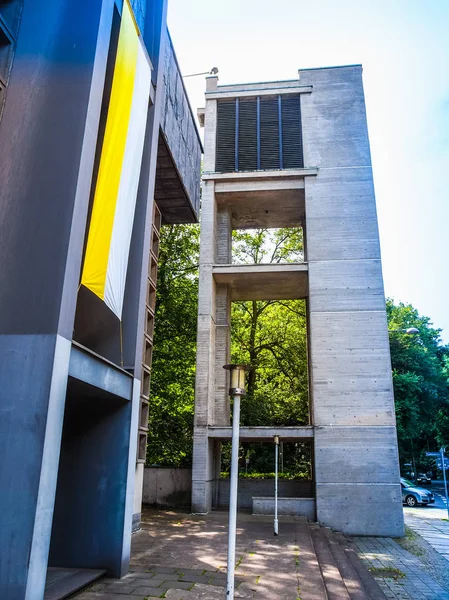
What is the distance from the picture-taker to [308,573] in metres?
7.36

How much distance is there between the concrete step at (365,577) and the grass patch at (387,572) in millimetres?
262

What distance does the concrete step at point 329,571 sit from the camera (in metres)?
6.66

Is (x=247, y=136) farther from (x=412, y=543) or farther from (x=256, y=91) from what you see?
(x=412, y=543)

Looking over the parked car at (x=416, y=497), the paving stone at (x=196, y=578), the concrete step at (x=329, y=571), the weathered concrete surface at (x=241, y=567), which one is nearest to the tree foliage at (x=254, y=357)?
the parked car at (x=416, y=497)

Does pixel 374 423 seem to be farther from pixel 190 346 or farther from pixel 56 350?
pixel 56 350

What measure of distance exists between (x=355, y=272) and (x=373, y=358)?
3.17 metres

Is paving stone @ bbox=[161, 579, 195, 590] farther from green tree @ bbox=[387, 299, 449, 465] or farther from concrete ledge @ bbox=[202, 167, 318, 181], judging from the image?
green tree @ bbox=[387, 299, 449, 465]

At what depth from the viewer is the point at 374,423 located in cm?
1501


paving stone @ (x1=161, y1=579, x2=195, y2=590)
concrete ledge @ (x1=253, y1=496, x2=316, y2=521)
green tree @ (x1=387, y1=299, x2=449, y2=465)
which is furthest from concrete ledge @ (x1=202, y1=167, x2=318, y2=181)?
paving stone @ (x1=161, y1=579, x2=195, y2=590)

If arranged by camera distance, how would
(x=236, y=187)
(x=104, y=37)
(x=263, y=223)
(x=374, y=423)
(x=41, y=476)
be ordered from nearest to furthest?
Result: (x=41, y=476), (x=104, y=37), (x=374, y=423), (x=236, y=187), (x=263, y=223)

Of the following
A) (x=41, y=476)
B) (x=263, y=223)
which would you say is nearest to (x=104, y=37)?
(x=41, y=476)

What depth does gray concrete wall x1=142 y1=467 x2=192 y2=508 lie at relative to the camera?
17.4 meters

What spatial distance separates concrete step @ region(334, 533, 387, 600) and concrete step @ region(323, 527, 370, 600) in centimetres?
10

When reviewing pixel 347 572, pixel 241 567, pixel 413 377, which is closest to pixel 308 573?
pixel 241 567
